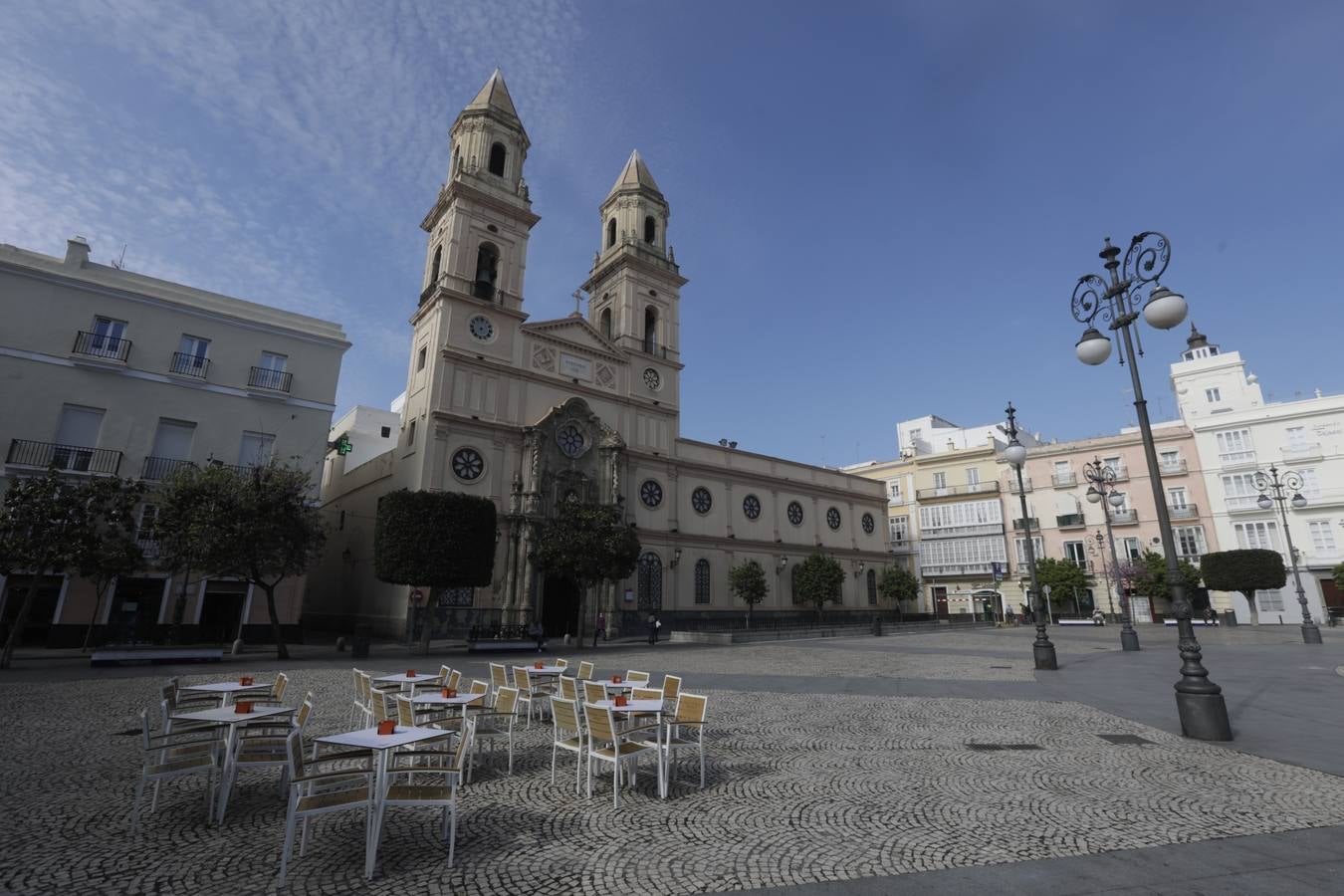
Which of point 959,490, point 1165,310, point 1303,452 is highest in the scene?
point 1303,452

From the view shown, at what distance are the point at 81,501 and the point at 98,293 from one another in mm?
9657

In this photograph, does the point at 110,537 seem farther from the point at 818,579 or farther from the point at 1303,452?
the point at 1303,452

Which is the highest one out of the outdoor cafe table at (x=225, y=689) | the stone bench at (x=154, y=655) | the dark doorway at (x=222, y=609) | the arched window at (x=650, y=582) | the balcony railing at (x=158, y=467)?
the balcony railing at (x=158, y=467)

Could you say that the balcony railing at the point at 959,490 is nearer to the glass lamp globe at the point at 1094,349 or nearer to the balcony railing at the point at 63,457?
the glass lamp globe at the point at 1094,349

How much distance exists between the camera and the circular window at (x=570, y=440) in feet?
98.3

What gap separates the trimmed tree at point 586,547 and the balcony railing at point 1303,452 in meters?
40.7

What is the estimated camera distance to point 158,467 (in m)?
21.3

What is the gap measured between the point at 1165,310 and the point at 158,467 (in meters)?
27.3

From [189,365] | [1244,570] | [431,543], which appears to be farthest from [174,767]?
[1244,570]

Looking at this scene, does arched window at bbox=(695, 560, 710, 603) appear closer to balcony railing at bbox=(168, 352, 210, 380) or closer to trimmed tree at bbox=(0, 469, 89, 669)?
balcony railing at bbox=(168, 352, 210, 380)

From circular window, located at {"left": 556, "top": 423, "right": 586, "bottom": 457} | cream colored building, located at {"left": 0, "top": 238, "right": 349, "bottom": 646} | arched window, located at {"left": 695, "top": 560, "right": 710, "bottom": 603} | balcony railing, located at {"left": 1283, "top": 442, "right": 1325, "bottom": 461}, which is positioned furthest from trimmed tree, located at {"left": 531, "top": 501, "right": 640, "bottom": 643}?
balcony railing, located at {"left": 1283, "top": 442, "right": 1325, "bottom": 461}

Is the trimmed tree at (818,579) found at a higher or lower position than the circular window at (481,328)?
lower

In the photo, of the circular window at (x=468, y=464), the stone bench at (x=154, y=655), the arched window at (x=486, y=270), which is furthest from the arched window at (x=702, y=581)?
the stone bench at (x=154, y=655)

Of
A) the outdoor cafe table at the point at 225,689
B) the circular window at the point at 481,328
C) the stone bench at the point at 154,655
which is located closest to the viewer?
the outdoor cafe table at the point at 225,689
